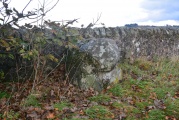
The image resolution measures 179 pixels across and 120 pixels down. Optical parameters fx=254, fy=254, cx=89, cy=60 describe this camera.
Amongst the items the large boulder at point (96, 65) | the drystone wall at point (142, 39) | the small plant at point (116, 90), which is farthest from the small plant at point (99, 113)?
the drystone wall at point (142, 39)

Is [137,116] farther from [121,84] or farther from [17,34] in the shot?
[17,34]

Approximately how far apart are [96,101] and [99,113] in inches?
27.5

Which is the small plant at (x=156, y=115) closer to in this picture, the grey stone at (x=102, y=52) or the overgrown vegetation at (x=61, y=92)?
the overgrown vegetation at (x=61, y=92)

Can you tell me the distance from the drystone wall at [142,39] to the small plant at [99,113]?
3.61 m

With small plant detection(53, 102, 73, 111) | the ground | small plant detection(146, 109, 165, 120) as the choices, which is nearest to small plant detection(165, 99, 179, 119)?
the ground

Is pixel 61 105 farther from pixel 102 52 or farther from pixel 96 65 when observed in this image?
pixel 102 52

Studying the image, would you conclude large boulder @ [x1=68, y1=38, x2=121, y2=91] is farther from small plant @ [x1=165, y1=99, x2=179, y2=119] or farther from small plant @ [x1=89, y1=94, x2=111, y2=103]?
small plant @ [x1=165, y1=99, x2=179, y2=119]

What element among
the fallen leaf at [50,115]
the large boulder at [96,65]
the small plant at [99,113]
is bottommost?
the small plant at [99,113]

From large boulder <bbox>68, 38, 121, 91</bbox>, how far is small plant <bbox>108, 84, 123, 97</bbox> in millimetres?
209

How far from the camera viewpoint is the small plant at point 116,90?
5770mm

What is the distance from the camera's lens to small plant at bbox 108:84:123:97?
577cm

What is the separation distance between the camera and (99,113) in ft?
14.9

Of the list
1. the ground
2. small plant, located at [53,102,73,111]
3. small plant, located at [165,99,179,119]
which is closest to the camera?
the ground

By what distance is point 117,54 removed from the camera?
6.45m
